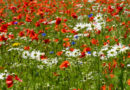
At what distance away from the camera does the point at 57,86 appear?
2865mm

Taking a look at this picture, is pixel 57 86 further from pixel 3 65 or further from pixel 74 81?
pixel 3 65

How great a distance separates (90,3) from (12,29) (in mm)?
2394

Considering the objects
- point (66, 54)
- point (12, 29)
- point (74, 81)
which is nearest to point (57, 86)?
Answer: point (74, 81)

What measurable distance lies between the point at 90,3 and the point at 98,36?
2876 mm

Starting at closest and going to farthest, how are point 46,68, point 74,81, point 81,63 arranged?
point 74,81, point 81,63, point 46,68

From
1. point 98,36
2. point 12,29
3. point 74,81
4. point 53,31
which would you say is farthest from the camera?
point 12,29

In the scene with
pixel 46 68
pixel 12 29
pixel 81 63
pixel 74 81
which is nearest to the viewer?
pixel 74 81

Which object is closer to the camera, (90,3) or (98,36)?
(98,36)

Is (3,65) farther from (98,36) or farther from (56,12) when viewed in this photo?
(56,12)

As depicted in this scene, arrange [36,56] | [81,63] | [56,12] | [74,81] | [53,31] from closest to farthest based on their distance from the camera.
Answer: [74,81], [81,63], [36,56], [53,31], [56,12]

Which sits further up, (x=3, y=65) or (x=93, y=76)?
(x=93, y=76)

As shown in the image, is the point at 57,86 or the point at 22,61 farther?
the point at 22,61

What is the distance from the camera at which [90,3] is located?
7137 mm

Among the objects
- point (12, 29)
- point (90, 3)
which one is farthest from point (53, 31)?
point (90, 3)
